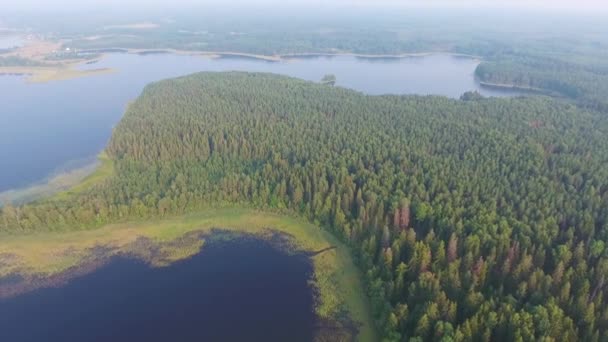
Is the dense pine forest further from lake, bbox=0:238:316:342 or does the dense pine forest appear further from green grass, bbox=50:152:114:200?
lake, bbox=0:238:316:342

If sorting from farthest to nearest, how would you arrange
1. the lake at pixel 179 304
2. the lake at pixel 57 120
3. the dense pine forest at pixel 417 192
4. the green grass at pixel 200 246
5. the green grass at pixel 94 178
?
the lake at pixel 57 120 < the green grass at pixel 94 178 < the green grass at pixel 200 246 < the lake at pixel 179 304 < the dense pine forest at pixel 417 192

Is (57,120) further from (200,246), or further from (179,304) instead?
(179,304)

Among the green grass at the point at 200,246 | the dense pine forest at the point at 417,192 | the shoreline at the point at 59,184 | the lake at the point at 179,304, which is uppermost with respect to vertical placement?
the dense pine forest at the point at 417,192

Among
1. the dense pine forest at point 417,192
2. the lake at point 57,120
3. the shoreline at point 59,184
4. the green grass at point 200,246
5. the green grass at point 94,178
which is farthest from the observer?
the lake at point 57,120

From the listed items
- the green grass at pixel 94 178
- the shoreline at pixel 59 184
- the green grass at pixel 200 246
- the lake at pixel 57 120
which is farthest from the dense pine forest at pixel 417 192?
the lake at pixel 57 120

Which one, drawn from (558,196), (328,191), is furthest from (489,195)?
(328,191)

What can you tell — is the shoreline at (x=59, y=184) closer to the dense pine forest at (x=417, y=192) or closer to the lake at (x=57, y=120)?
the lake at (x=57, y=120)

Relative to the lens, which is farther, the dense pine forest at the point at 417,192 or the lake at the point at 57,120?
the lake at the point at 57,120
